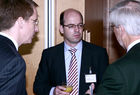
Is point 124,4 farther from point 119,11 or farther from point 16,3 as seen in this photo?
point 16,3

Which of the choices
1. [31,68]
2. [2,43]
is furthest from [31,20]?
[31,68]

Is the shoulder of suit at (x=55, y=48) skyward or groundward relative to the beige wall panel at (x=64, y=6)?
groundward

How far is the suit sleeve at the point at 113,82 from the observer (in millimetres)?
1542

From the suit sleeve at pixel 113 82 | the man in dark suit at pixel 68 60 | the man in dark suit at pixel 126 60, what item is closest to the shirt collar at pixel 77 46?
the man in dark suit at pixel 68 60

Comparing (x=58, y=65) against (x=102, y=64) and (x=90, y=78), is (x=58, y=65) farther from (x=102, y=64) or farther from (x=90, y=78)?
(x=102, y=64)

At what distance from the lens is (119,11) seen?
176 centimetres

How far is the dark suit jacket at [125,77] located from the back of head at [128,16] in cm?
21

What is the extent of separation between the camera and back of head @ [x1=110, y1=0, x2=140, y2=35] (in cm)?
168

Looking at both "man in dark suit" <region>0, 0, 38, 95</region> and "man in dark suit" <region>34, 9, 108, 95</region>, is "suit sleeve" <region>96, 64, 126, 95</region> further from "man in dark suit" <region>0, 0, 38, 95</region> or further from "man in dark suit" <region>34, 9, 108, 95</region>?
"man in dark suit" <region>34, 9, 108, 95</region>

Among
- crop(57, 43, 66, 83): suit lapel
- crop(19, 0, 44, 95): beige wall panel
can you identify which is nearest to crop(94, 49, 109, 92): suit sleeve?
crop(57, 43, 66, 83): suit lapel

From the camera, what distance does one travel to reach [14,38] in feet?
6.04

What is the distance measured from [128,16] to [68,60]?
48.4 inches

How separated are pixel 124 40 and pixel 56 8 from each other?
4.80 ft

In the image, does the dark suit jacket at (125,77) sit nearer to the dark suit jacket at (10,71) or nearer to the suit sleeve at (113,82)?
the suit sleeve at (113,82)
